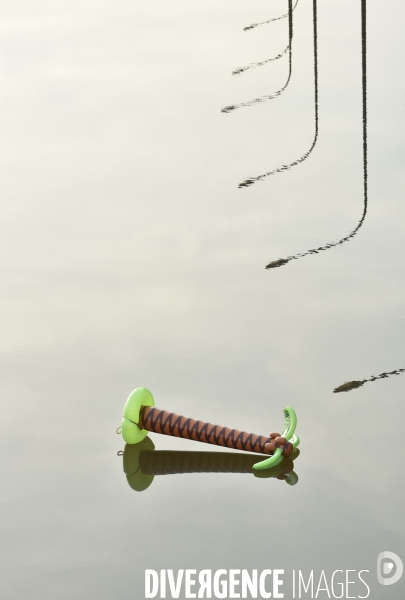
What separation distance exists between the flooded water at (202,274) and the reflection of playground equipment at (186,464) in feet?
0.05

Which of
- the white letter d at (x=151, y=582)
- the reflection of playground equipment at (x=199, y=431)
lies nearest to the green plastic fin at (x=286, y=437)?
the reflection of playground equipment at (x=199, y=431)

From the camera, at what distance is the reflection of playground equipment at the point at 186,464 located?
414cm

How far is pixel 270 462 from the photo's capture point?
409 centimetres

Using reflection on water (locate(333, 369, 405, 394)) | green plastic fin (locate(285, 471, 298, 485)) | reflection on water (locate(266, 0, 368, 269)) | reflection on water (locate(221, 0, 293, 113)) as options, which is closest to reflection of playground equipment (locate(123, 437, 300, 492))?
green plastic fin (locate(285, 471, 298, 485))

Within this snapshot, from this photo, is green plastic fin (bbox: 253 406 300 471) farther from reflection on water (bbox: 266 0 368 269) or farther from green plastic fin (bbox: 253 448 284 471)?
reflection on water (bbox: 266 0 368 269)

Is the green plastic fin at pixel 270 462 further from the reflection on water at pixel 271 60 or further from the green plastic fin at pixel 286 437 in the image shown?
the reflection on water at pixel 271 60

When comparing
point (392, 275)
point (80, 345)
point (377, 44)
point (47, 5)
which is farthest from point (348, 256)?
point (47, 5)

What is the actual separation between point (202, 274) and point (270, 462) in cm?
183

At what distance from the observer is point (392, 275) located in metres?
5.61

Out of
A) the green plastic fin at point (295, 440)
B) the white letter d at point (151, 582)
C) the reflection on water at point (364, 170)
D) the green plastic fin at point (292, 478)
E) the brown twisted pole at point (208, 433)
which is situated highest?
the reflection on water at point (364, 170)

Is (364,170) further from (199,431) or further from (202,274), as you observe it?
(199,431)

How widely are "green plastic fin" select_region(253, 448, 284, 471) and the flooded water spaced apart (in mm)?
51

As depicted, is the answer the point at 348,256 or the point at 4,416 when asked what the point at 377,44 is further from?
the point at 4,416

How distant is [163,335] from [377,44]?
10.4 feet
